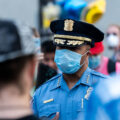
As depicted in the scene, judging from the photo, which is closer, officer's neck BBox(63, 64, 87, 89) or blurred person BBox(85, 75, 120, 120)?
blurred person BBox(85, 75, 120, 120)

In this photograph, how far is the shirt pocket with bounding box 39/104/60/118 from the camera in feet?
11.2

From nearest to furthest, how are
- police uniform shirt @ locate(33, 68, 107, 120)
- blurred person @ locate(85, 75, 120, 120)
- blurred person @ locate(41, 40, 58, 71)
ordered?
blurred person @ locate(85, 75, 120, 120) → police uniform shirt @ locate(33, 68, 107, 120) → blurred person @ locate(41, 40, 58, 71)

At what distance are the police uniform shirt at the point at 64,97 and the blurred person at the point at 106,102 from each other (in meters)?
1.37

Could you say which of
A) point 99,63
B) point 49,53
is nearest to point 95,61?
point 99,63

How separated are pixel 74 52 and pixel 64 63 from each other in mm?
144

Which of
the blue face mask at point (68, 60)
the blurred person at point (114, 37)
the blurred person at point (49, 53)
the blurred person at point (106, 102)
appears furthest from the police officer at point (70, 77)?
the blurred person at point (114, 37)

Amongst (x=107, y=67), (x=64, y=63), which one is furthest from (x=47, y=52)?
(x=64, y=63)

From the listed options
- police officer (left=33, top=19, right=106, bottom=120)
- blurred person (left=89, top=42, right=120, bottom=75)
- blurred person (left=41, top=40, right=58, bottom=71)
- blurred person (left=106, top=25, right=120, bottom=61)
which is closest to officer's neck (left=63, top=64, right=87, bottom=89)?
police officer (left=33, top=19, right=106, bottom=120)

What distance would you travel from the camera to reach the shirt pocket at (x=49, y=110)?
341 cm

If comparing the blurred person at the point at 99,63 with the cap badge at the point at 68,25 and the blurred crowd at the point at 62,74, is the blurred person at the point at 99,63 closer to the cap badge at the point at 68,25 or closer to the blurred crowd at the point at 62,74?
the blurred crowd at the point at 62,74

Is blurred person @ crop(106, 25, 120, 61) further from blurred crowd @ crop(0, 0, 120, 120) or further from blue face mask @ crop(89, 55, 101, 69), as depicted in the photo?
blue face mask @ crop(89, 55, 101, 69)

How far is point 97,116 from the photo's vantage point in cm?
192

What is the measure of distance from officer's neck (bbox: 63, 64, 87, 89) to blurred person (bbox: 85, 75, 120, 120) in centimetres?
159

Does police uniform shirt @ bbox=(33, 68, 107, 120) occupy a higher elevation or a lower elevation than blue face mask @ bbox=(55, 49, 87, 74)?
lower
